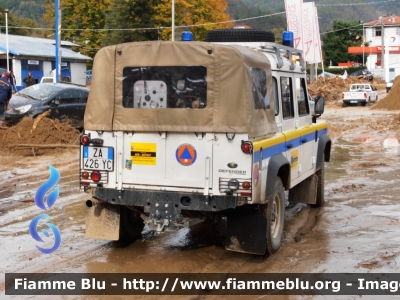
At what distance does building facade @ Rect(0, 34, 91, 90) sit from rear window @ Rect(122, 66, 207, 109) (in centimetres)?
3780

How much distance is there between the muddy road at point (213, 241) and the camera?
691 centimetres

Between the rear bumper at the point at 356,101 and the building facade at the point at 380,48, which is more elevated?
the building facade at the point at 380,48

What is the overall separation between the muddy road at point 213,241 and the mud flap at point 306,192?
24 cm

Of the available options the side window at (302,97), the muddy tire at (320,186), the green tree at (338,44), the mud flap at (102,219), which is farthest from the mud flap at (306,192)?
the green tree at (338,44)

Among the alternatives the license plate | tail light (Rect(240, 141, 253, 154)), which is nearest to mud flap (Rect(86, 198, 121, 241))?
the license plate

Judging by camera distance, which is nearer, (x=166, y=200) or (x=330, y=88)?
(x=166, y=200)

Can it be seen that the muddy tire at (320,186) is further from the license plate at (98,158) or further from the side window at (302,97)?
the license plate at (98,158)

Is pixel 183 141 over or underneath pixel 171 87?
underneath

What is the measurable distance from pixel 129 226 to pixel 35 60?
1739 inches

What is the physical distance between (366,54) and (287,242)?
9375cm

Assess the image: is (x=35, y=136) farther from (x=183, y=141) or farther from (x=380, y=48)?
(x=380, y=48)

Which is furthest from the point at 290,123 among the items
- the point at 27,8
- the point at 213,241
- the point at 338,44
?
the point at 27,8

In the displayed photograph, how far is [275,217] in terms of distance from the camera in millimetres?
7410

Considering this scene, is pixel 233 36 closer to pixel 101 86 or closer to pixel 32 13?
pixel 101 86
